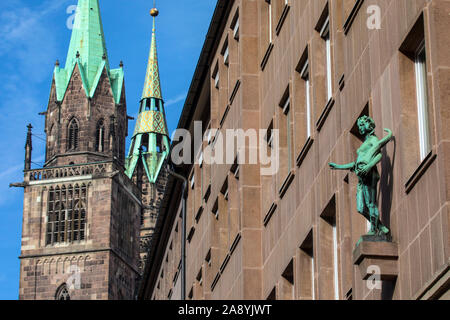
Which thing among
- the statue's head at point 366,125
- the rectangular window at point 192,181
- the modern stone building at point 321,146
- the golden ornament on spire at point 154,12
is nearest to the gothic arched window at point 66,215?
the golden ornament on spire at point 154,12

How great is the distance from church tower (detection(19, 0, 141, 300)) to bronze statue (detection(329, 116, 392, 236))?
333 feet

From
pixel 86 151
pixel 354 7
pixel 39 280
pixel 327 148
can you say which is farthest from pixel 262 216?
pixel 86 151

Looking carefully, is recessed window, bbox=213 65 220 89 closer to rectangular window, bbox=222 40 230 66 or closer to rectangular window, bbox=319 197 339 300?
rectangular window, bbox=222 40 230 66

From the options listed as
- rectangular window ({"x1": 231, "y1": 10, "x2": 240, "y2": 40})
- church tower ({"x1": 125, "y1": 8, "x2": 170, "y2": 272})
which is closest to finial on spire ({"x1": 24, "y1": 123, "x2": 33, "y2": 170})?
church tower ({"x1": 125, "y1": 8, "x2": 170, "y2": 272})

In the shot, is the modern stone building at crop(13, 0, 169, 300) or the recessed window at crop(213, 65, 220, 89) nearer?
the recessed window at crop(213, 65, 220, 89)

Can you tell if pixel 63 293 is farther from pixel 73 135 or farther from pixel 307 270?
pixel 307 270

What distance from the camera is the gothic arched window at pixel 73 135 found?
13275 centimetres

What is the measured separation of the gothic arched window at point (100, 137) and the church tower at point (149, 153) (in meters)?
16.0

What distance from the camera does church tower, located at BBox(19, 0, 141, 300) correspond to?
122 metres

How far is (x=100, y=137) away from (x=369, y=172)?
116182 mm

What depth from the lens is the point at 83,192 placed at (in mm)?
127250

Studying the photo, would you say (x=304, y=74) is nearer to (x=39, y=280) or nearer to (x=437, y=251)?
(x=437, y=251)

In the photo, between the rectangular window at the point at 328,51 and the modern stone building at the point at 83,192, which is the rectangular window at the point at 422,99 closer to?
the rectangular window at the point at 328,51

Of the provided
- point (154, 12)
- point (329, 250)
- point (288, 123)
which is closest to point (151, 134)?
point (154, 12)
